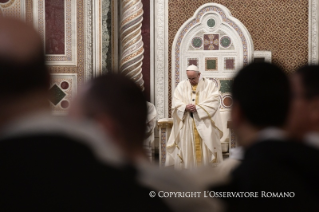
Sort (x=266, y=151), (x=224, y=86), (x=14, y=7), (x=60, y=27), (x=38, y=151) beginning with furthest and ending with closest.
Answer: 1. (x=224, y=86)
2. (x=14, y=7)
3. (x=60, y=27)
4. (x=266, y=151)
5. (x=38, y=151)

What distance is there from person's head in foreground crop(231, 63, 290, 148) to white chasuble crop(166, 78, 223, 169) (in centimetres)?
643

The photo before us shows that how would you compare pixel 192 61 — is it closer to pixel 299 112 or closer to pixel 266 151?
pixel 299 112

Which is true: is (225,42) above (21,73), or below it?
above

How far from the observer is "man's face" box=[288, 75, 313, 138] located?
1.86m

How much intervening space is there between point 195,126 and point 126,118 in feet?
22.7

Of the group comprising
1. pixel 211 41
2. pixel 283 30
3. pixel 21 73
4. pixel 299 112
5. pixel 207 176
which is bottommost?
pixel 207 176

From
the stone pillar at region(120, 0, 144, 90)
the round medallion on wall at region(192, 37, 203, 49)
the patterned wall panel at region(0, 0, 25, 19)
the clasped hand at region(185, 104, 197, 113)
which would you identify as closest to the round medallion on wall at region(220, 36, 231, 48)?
the round medallion on wall at region(192, 37, 203, 49)

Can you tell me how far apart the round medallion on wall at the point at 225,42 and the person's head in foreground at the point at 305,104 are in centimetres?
748

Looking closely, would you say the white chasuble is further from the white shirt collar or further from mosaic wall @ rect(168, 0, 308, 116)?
the white shirt collar

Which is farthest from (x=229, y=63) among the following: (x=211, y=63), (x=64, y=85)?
(x=64, y=85)

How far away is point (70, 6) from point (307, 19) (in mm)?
4611

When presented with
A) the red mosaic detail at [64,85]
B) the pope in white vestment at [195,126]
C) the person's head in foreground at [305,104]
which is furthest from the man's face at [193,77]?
the person's head in foreground at [305,104]

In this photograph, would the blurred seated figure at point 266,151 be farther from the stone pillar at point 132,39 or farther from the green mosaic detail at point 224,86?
the green mosaic detail at point 224,86

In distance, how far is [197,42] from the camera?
9.32m
